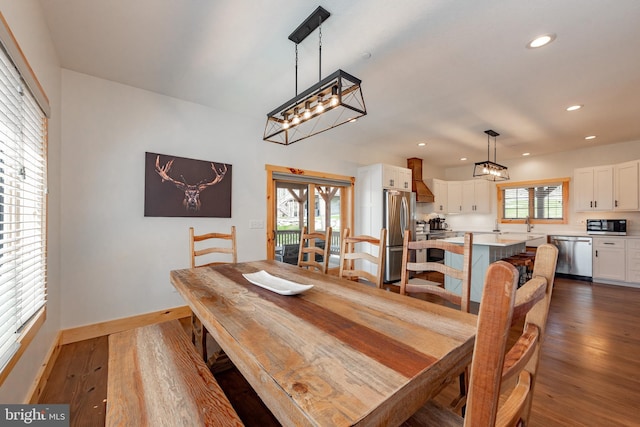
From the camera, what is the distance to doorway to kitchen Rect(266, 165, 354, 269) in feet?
13.3

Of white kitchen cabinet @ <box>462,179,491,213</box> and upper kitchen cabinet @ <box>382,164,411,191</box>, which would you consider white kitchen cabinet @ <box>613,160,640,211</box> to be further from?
upper kitchen cabinet @ <box>382,164,411,191</box>

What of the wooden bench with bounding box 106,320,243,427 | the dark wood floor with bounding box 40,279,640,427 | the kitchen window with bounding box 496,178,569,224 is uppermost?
the kitchen window with bounding box 496,178,569,224

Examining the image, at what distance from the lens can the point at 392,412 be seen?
2.09 feet

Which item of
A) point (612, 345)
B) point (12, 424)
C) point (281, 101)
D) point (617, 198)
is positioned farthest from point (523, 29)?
point (617, 198)

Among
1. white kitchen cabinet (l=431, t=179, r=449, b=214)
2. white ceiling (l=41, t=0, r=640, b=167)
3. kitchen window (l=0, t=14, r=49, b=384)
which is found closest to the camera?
kitchen window (l=0, t=14, r=49, b=384)

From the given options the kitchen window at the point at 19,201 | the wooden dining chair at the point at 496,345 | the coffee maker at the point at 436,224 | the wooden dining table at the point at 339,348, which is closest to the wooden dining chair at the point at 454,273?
the wooden dining table at the point at 339,348

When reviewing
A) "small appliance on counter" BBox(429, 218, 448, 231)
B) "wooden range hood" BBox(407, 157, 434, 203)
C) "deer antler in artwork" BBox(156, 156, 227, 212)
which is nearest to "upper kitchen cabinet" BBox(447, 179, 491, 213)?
"small appliance on counter" BBox(429, 218, 448, 231)

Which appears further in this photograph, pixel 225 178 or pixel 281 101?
pixel 225 178

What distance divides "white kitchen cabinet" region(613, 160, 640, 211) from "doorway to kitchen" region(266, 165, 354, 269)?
15.2ft

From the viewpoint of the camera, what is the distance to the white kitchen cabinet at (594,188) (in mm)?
4840

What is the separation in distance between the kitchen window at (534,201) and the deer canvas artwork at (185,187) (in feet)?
20.9

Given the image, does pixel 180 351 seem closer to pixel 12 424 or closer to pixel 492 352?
pixel 12 424

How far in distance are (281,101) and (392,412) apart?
3296mm

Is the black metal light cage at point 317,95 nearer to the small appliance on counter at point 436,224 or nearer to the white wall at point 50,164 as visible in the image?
the white wall at point 50,164
